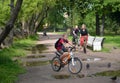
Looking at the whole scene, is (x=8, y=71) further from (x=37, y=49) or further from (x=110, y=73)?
(x=37, y=49)

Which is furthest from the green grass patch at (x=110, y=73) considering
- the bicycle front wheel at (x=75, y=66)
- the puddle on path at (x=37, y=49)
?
the puddle on path at (x=37, y=49)

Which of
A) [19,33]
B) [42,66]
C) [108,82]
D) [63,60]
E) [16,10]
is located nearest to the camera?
[16,10]

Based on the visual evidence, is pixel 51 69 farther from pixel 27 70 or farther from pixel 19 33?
pixel 19 33

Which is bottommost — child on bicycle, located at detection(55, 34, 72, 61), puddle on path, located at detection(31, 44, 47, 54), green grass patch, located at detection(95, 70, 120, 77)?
puddle on path, located at detection(31, 44, 47, 54)

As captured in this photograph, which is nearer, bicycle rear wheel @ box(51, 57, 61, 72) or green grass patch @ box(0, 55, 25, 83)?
green grass patch @ box(0, 55, 25, 83)

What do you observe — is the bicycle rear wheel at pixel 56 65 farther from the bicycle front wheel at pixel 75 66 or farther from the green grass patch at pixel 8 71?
the green grass patch at pixel 8 71

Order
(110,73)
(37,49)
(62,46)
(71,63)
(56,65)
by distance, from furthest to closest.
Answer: (37,49) < (56,65) < (62,46) < (71,63) < (110,73)

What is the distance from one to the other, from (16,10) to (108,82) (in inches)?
142

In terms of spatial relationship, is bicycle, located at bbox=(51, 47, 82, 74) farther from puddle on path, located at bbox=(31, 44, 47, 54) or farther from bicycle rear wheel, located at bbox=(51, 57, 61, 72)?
puddle on path, located at bbox=(31, 44, 47, 54)

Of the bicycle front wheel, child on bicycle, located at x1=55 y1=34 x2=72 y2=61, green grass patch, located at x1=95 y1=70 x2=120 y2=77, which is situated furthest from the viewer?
child on bicycle, located at x1=55 y1=34 x2=72 y2=61

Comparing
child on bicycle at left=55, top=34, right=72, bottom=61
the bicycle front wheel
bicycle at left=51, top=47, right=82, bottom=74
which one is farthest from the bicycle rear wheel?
the bicycle front wheel

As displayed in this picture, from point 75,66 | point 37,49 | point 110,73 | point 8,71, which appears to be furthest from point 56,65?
point 37,49

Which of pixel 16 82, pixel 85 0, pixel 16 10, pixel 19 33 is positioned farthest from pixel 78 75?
pixel 85 0

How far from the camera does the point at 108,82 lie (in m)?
11.4
